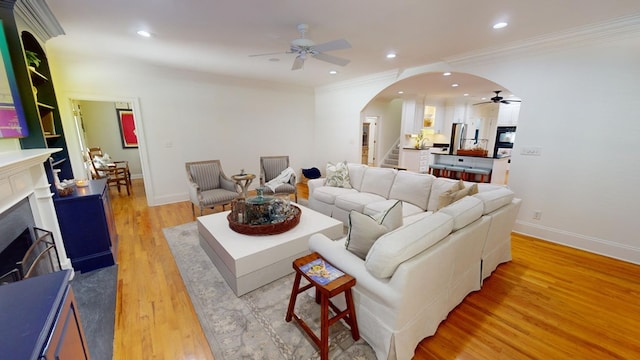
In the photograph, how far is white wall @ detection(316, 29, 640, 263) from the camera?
2760mm

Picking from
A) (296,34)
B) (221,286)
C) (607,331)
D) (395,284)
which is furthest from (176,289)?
(607,331)

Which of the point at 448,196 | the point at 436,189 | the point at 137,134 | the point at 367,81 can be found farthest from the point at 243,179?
the point at 367,81

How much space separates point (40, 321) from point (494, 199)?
307cm

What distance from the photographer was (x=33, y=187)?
80.4 inches

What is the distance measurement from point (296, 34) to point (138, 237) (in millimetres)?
3459

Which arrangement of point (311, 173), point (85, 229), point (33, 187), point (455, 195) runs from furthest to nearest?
point (311, 173) → point (455, 195) → point (85, 229) → point (33, 187)

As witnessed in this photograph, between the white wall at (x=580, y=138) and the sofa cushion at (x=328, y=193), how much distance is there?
2523 millimetres

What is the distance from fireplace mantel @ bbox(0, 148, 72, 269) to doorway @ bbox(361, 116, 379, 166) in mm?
7874

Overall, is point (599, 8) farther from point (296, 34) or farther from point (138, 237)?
point (138, 237)

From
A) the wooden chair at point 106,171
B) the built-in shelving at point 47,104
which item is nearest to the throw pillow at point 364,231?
the built-in shelving at point 47,104

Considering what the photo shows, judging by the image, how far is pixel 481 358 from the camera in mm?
1646

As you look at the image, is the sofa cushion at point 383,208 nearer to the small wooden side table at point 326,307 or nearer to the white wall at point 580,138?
the small wooden side table at point 326,307

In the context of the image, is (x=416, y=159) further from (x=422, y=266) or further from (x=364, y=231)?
(x=422, y=266)

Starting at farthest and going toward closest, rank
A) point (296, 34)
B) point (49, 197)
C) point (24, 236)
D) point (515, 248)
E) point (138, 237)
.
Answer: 1. point (138, 237)
2. point (515, 248)
3. point (296, 34)
4. point (49, 197)
5. point (24, 236)
